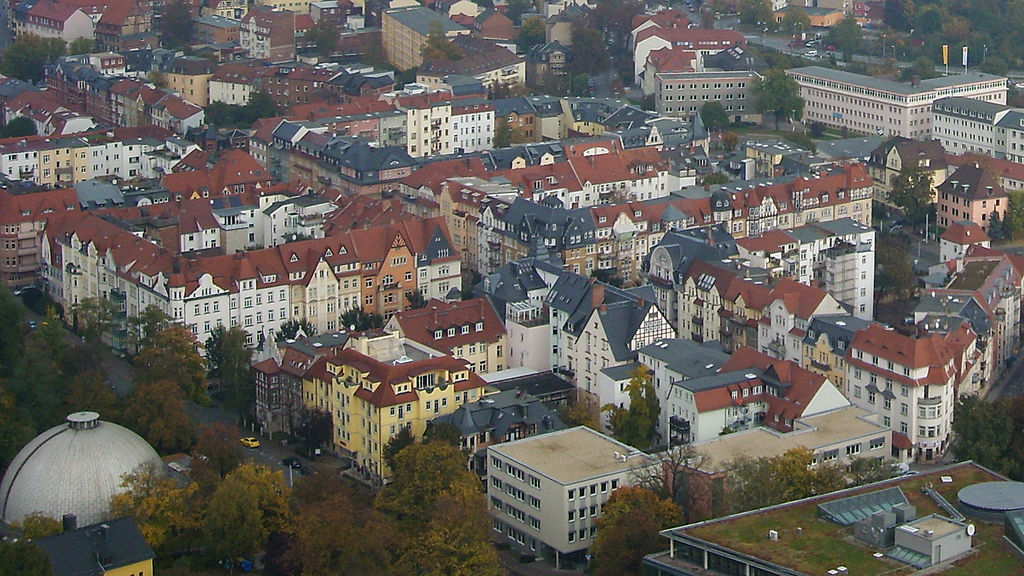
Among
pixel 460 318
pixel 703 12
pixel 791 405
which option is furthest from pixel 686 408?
pixel 703 12

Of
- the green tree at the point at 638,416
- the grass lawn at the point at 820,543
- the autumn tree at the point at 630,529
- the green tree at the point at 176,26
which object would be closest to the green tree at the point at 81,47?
the green tree at the point at 176,26

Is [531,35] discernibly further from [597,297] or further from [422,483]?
[422,483]

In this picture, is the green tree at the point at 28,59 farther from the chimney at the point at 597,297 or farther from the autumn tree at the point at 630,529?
the autumn tree at the point at 630,529

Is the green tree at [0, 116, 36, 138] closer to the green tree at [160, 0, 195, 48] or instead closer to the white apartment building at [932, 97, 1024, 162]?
the green tree at [160, 0, 195, 48]

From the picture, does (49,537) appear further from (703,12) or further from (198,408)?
(703,12)

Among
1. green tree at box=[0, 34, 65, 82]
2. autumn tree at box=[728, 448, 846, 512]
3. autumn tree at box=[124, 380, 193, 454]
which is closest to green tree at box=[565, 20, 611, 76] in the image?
green tree at box=[0, 34, 65, 82]

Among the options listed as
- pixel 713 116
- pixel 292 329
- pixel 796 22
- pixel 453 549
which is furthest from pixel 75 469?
pixel 796 22
